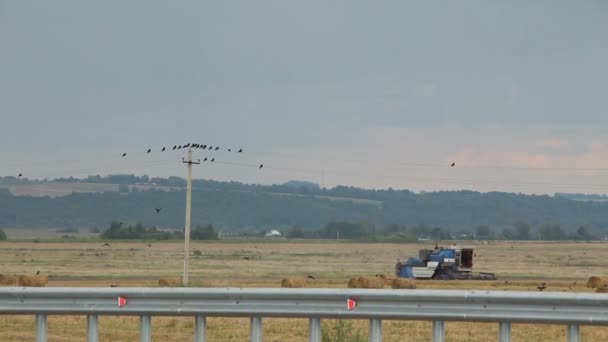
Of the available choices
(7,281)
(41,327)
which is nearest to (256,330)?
(41,327)

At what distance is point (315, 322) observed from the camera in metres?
14.0

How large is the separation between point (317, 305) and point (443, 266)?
52.5 m

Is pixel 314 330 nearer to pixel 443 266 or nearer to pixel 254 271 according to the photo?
pixel 443 266

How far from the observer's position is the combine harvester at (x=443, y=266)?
6525cm

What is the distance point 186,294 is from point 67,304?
1.47 m

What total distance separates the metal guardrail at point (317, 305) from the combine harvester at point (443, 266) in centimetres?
5149

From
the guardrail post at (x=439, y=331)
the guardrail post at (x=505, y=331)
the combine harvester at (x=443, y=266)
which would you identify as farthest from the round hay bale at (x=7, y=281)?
the guardrail post at (x=505, y=331)

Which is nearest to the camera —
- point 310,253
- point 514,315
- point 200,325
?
point 514,315

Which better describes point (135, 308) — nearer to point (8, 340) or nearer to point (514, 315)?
point (514, 315)

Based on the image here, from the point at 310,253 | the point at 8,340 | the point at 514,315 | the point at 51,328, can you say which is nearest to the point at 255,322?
the point at 514,315

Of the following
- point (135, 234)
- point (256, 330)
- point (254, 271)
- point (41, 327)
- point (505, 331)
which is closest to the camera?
point (505, 331)

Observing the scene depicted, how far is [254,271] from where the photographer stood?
289ft

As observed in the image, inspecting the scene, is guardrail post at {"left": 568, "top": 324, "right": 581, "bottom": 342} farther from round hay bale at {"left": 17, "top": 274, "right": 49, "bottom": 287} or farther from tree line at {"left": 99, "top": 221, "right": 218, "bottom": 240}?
tree line at {"left": 99, "top": 221, "right": 218, "bottom": 240}

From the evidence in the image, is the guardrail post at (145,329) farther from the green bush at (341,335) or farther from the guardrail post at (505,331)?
the guardrail post at (505,331)
